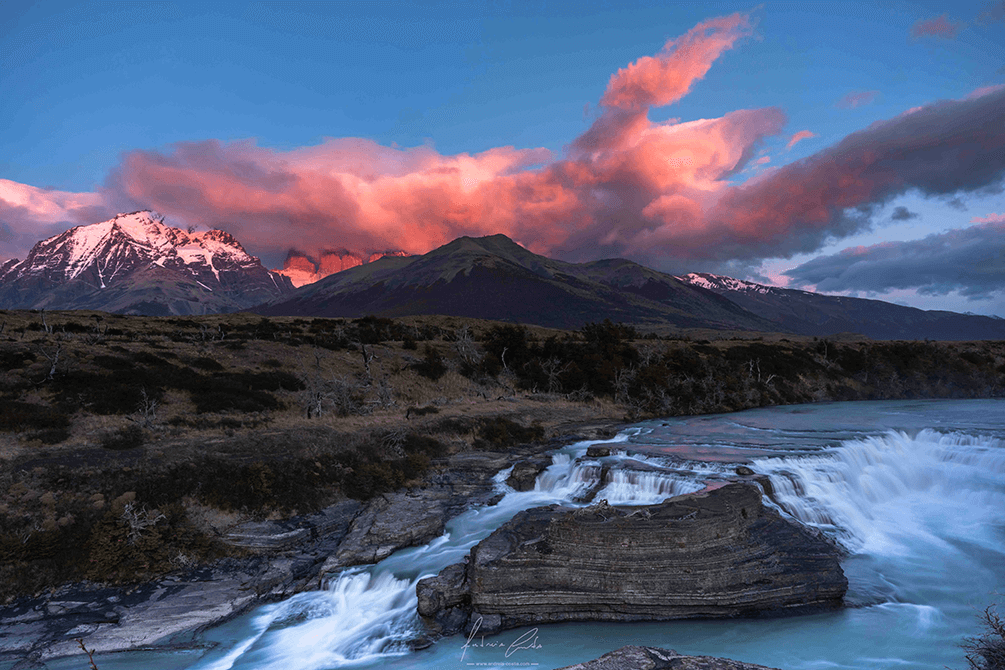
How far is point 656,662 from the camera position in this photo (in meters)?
5.00

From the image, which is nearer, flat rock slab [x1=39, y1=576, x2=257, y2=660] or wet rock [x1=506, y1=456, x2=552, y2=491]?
flat rock slab [x1=39, y1=576, x2=257, y2=660]

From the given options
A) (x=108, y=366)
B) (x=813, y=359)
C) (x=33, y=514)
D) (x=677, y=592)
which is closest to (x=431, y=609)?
(x=677, y=592)

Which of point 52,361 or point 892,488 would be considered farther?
point 52,361

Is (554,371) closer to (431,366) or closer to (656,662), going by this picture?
(431,366)

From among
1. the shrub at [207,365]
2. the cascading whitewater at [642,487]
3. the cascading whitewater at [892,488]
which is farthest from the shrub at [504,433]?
the shrub at [207,365]

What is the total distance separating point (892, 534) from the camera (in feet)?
63.1

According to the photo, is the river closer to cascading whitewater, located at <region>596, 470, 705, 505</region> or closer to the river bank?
cascading whitewater, located at <region>596, 470, 705, 505</region>

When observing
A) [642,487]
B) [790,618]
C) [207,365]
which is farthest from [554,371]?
[790,618]

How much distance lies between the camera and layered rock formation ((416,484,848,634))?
1334cm

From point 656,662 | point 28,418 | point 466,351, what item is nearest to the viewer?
point 656,662

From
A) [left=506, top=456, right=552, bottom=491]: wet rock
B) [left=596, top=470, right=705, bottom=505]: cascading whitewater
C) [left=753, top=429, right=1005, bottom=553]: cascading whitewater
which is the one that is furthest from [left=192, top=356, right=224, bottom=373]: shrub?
[left=753, top=429, right=1005, bottom=553]: cascading whitewater

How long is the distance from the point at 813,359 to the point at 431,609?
67.5 metres

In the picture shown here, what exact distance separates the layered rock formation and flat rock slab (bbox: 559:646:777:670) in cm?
921

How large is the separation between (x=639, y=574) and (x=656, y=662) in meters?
9.63
